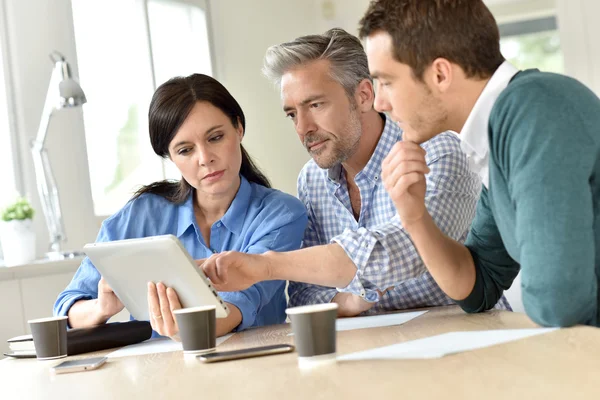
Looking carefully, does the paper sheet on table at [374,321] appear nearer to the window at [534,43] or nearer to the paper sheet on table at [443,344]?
the paper sheet on table at [443,344]

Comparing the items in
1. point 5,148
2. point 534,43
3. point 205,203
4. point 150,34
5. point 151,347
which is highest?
point 150,34

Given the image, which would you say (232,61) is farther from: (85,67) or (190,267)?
(190,267)

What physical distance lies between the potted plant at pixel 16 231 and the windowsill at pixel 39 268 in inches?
1.8

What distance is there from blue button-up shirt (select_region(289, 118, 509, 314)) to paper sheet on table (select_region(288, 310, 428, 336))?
70 millimetres

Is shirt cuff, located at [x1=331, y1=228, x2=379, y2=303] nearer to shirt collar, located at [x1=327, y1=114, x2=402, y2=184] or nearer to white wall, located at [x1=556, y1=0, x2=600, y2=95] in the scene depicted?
shirt collar, located at [x1=327, y1=114, x2=402, y2=184]

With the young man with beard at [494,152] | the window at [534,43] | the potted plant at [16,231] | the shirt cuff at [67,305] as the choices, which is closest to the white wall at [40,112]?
the potted plant at [16,231]

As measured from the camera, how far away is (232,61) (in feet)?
16.4

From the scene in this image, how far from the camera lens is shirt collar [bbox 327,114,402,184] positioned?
87.9 inches

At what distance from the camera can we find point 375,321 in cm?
172

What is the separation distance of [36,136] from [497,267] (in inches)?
94.8

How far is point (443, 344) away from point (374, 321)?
0.49m

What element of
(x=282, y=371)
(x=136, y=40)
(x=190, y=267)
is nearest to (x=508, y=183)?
(x=282, y=371)

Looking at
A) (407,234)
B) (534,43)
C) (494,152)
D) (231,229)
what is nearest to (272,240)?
(231,229)

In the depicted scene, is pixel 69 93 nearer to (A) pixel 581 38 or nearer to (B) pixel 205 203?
(B) pixel 205 203
